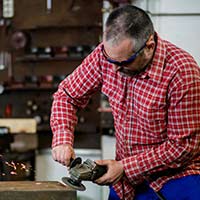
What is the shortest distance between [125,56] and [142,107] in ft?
0.70

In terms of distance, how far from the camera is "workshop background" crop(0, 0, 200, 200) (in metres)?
3.28

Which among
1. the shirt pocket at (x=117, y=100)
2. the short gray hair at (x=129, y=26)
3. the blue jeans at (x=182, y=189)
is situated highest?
the short gray hair at (x=129, y=26)

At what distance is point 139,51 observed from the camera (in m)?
1.42

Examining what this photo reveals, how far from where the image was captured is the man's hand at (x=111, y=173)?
4.97ft

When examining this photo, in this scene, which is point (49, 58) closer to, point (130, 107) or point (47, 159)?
point (47, 159)

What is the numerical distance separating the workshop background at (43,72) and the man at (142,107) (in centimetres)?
149

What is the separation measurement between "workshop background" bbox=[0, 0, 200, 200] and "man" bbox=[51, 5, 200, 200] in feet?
4.90

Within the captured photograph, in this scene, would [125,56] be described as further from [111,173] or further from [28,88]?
[28,88]

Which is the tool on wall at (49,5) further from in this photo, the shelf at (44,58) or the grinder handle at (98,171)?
the grinder handle at (98,171)

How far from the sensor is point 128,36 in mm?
1381

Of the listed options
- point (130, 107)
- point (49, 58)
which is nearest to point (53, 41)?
point (49, 58)

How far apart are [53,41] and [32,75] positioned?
301 millimetres

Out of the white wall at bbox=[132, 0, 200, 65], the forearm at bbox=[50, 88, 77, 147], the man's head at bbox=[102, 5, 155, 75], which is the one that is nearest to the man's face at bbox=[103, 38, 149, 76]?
the man's head at bbox=[102, 5, 155, 75]

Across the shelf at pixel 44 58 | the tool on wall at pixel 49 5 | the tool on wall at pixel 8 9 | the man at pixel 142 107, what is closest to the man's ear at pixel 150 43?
the man at pixel 142 107
